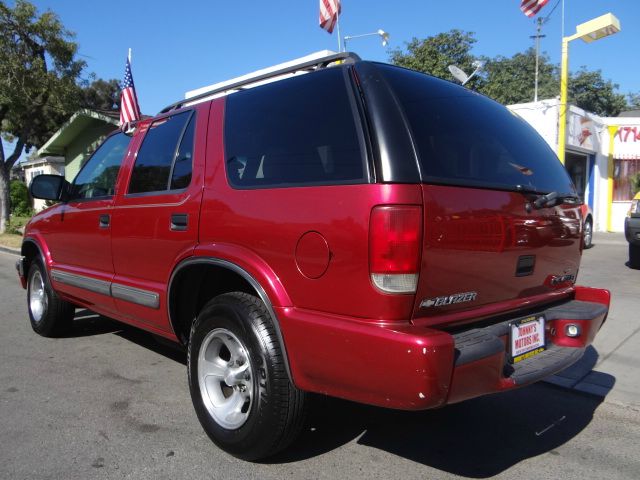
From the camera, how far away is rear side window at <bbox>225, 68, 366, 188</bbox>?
255 centimetres

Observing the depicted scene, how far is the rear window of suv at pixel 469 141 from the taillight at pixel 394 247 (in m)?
0.25

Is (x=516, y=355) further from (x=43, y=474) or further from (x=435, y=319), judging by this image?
(x=43, y=474)

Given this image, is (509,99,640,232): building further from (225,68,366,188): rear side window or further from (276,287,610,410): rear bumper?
(276,287,610,410): rear bumper

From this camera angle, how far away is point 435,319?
95.0 inches

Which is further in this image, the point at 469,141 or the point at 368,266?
the point at 469,141

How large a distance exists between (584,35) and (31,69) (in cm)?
1483

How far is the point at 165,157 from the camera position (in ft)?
12.2

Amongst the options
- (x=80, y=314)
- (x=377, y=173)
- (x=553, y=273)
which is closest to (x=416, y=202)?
(x=377, y=173)

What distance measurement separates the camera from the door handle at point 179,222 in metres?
3.26

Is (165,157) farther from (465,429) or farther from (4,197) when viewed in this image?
(4,197)

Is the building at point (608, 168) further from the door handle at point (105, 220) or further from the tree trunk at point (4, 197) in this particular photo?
the tree trunk at point (4, 197)

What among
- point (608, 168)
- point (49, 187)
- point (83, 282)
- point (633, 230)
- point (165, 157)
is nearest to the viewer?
point (165, 157)

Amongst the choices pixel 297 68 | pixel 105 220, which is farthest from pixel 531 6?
pixel 105 220

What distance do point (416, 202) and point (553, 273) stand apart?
1.32m
